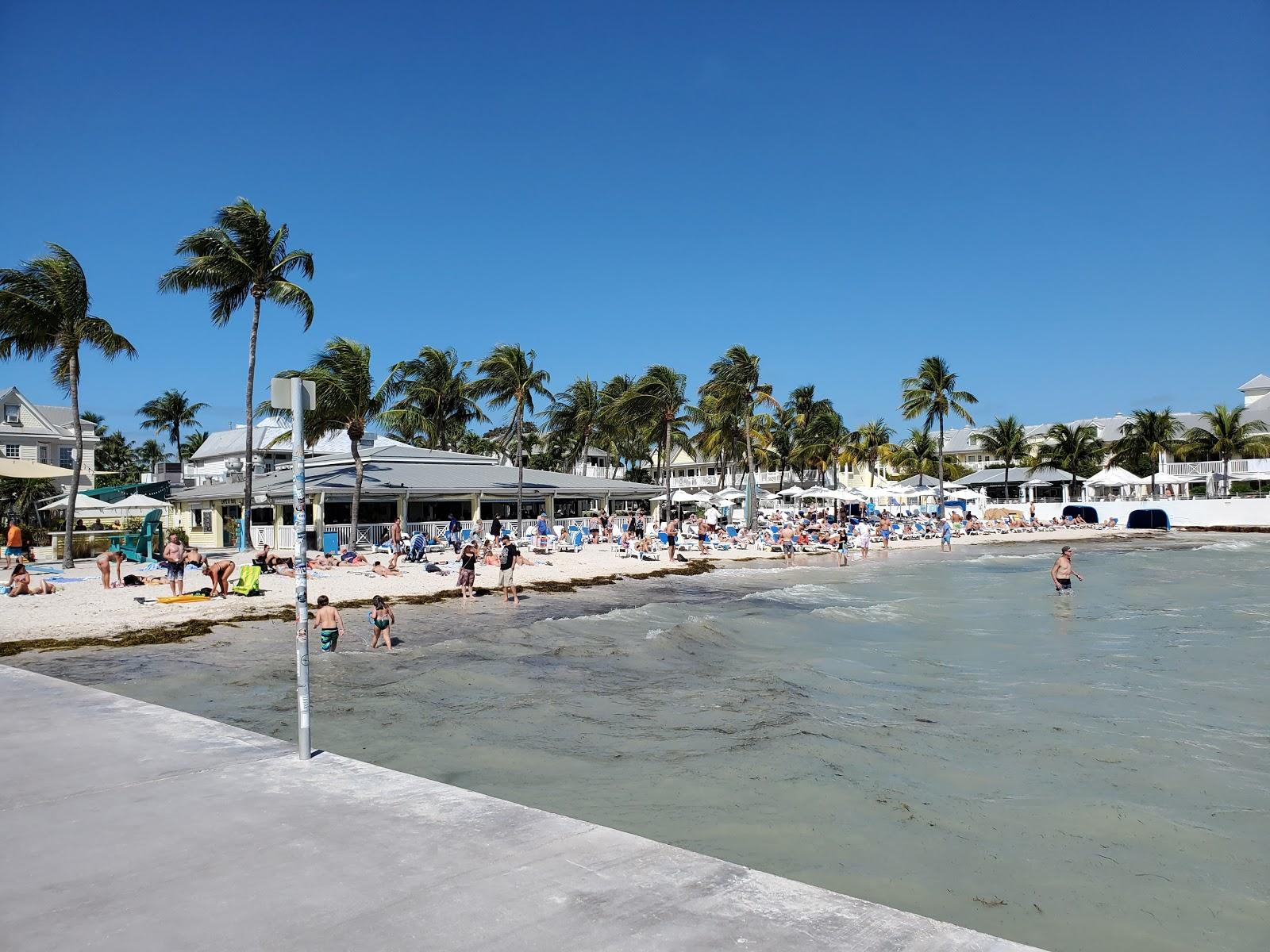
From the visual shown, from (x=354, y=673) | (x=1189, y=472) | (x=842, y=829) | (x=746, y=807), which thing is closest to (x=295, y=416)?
(x=746, y=807)

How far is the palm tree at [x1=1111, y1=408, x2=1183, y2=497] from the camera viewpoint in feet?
215

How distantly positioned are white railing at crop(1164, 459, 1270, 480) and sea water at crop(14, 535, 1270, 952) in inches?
1877

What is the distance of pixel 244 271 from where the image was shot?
29266mm

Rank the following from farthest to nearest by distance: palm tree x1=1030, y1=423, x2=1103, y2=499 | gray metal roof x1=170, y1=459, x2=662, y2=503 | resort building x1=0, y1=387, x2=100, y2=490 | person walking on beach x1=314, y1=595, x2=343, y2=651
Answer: palm tree x1=1030, y1=423, x2=1103, y2=499
resort building x1=0, y1=387, x2=100, y2=490
gray metal roof x1=170, y1=459, x2=662, y2=503
person walking on beach x1=314, y1=595, x2=343, y2=651

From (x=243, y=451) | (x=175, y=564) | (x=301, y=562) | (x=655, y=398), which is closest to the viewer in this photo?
(x=301, y=562)

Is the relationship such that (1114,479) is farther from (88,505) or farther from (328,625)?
(88,505)

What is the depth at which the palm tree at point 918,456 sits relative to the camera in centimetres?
7644

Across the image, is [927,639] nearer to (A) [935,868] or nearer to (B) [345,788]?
(A) [935,868]

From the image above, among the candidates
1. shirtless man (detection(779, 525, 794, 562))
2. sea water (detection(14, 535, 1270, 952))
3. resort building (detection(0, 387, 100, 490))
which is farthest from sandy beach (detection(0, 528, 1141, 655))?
resort building (detection(0, 387, 100, 490))

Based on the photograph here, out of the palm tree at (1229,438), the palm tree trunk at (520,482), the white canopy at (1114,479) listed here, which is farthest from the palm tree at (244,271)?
the palm tree at (1229,438)

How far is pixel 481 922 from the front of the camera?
3.54 metres

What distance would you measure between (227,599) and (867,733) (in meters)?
14.3

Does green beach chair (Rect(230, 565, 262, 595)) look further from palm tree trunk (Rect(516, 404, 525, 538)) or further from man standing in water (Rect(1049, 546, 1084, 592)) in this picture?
man standing in water (Rect(1049, 546, 1084, 592))

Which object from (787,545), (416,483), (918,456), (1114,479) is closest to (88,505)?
(416,483)
